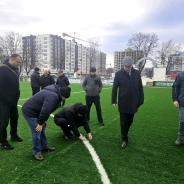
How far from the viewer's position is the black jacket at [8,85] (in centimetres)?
403

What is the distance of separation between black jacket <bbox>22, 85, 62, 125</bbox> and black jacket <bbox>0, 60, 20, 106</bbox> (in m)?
0.76

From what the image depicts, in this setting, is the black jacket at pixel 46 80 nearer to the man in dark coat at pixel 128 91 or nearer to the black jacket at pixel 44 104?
the man in dark coat at pixel 128 91

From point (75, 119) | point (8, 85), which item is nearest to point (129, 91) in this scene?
point (75, 119)

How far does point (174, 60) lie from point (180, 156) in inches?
2357

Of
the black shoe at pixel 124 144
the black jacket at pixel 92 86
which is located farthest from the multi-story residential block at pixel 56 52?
the black shoe at pixel 124 144

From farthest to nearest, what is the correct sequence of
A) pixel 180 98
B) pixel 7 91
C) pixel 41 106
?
pixel 180 98 → pixel 7 91 → pixel 41 106

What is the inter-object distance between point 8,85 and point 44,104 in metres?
1.40

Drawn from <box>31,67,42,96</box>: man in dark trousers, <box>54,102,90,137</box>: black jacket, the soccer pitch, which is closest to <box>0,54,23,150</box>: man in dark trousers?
the soccer pitch

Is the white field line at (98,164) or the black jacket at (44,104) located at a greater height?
the black jacket at (44,104)

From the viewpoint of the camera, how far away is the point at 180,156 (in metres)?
3.97

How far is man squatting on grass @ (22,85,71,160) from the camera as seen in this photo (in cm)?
320

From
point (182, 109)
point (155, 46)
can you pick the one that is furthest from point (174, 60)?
point (182, 109)

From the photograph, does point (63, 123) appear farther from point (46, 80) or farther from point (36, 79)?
point (46, 80)

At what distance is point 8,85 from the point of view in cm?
410
